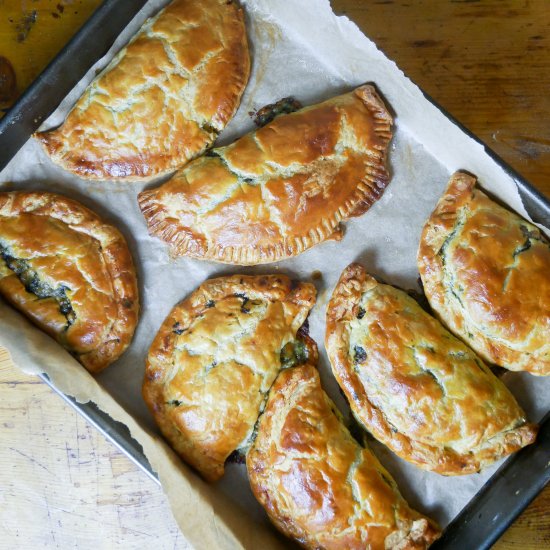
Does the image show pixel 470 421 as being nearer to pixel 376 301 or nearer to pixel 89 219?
pixel 376 301

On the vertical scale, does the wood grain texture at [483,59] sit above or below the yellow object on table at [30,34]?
below

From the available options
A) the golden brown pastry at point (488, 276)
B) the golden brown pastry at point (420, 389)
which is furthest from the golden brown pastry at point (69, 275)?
the golden brown pastry at point (488, 276)

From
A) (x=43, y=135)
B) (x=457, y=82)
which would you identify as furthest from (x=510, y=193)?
(x=43, y=135)

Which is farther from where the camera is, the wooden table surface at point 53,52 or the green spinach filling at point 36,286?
the wooden table surface at point 53,52

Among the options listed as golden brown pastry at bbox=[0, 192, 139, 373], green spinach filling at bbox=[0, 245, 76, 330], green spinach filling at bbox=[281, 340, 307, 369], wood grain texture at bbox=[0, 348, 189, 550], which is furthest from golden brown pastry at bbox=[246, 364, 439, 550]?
green spinach filling at bbox=[0, 245, 76, 330]

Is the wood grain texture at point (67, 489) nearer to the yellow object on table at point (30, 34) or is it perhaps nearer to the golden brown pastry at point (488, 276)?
the yellow object on table at point (30, 34)

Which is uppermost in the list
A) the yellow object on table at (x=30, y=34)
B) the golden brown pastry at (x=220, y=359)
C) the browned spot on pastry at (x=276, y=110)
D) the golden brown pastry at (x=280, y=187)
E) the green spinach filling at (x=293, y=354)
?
the yellow object on table at (x=30, y=34)

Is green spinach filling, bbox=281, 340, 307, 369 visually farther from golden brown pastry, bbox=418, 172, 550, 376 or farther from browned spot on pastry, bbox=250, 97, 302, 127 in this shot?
browned spot on pastry, bbox=250, 97, 302, 127
